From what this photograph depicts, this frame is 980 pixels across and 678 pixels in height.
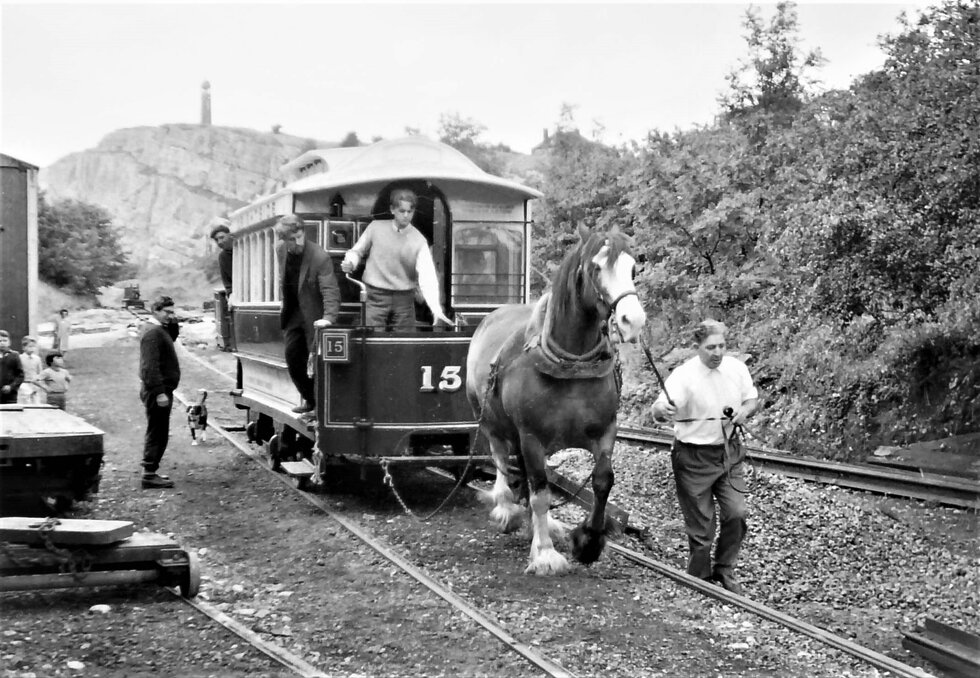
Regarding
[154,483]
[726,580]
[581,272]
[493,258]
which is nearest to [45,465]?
[154,483]

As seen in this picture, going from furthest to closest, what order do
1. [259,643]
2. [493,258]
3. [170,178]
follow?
[170,178]
[493,258]
[259,643]

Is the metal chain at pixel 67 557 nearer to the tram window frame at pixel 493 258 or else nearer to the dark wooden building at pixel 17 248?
the tram window frame at pixel 493 258

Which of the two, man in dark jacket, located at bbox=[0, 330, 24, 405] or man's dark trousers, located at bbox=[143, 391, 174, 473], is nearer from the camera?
man's dark trousers, located at bbox=[143, 391, 174, 473]

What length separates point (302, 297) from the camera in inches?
325

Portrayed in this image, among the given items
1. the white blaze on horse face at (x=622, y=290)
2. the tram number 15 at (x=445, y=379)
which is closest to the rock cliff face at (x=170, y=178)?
the tram number 15 at (x=445, y=379)

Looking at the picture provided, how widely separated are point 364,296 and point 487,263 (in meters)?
1.42

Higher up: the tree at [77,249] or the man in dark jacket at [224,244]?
the tree at [77,249]

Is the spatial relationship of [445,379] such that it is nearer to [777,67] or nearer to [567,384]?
[567,384]

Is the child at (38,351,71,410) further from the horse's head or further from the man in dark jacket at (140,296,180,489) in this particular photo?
the horse's head

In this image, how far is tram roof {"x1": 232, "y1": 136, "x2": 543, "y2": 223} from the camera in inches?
334

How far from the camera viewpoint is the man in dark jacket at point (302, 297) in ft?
26.6

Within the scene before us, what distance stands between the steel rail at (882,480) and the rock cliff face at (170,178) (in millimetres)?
71275

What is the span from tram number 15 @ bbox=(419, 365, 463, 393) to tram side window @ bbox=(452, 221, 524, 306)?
1.14 meters

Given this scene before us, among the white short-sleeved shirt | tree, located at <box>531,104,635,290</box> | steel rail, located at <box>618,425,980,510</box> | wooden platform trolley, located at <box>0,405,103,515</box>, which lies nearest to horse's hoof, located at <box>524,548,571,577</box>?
the white short-sleeved shirt
